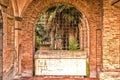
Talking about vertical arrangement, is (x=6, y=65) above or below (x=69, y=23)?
below

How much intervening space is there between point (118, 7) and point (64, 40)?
6.73 metres

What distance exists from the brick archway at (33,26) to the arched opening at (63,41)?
0.45 meters

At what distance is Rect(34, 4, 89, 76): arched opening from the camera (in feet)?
40.7

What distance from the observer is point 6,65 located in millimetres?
9312

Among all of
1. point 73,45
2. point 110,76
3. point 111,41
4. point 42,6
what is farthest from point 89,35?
point 73,45

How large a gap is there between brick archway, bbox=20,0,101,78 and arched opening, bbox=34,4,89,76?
1.46 ft

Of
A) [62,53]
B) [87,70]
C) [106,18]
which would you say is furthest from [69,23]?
[106,18]

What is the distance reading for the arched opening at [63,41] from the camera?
12406 mm

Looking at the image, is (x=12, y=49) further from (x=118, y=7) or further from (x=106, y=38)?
(x=118, y=7)

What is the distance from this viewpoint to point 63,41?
625 inches

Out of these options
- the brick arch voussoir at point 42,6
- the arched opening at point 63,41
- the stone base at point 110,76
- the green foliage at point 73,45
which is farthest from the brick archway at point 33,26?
the green foliage at point 73,45

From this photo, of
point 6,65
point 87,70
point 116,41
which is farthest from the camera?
point 87,70

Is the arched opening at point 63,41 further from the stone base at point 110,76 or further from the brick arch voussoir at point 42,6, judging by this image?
the stone base at point 110,76

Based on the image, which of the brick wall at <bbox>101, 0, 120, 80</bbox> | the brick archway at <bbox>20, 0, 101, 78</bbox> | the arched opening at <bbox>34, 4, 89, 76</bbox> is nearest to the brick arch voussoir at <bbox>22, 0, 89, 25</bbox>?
the brick archway at <bbox>20, 0, 101, 78</bbox>
